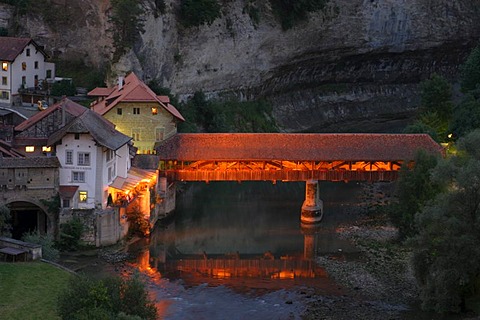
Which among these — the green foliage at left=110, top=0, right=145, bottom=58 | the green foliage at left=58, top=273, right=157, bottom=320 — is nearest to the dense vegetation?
the green foliage at left=58, top=273, right=157, bottom=320

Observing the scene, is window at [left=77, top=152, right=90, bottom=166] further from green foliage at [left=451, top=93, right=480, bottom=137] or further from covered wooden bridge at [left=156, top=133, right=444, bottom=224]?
green foliage at [left=451, top=93, right=480, bottom=137]

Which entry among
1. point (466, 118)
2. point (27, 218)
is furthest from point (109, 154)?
point (466, 118)

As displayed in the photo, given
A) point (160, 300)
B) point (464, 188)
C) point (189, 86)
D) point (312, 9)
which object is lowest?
point (160, 300)

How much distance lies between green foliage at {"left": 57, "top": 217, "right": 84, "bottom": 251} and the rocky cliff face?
99.8 ft

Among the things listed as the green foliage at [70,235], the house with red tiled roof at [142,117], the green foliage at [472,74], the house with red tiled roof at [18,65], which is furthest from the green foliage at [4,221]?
the green foliage at [472,74]

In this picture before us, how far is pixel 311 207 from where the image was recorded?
225ft

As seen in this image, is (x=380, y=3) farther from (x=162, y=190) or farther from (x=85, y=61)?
(x=162, y=190)

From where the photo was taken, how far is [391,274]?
55.6 m

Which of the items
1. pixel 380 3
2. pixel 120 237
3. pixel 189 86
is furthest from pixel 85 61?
pixel 380 3

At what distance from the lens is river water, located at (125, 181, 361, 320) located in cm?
5122

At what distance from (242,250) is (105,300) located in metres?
24.6

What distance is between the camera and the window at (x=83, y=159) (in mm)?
60094

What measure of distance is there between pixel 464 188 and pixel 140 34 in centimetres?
4820

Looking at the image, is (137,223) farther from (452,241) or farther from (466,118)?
(466,118)
